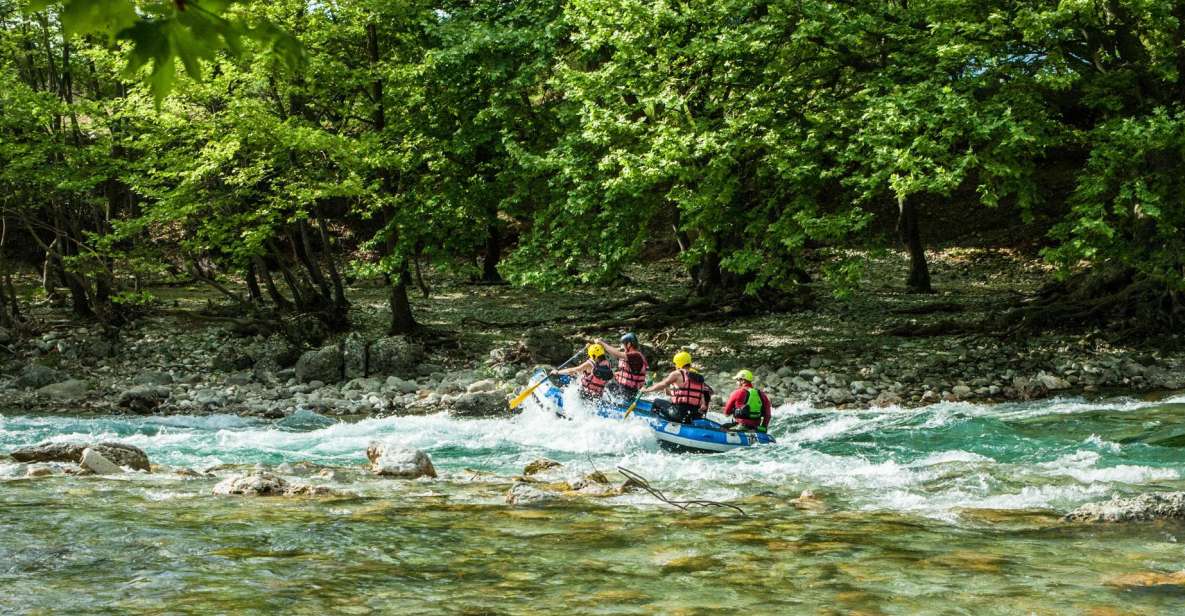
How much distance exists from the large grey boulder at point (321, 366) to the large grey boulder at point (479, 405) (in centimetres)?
345

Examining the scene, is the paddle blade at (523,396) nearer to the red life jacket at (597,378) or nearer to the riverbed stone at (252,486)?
the red life jacket at (597,378)

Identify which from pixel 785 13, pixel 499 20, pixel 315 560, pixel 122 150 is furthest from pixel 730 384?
pixel 122 150

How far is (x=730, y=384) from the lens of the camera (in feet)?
58.4

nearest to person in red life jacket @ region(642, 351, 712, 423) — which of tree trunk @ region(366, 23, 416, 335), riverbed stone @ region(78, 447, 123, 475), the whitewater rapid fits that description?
the whitewater rapid

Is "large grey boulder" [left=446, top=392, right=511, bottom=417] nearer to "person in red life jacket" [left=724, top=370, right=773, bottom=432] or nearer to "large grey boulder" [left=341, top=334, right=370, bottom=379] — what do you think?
"large grey boulder" [left=341, top=334, right=370, bottom=379]

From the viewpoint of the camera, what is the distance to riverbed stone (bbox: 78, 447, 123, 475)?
33.0ft

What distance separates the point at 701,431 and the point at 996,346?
8259mm

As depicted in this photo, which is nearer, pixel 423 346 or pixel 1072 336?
pixel 1072 336

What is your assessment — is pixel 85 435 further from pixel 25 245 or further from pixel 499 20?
→ pixel 25 245

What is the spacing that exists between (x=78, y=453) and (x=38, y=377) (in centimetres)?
938

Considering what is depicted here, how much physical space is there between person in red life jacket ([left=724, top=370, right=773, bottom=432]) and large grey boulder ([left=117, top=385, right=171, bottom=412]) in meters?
10.4

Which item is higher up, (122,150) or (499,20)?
(499,20)

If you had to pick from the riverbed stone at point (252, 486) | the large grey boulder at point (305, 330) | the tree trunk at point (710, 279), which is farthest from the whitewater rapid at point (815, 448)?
the tree trunk at point (710, 279)

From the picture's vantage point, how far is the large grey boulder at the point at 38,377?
18625 mm
